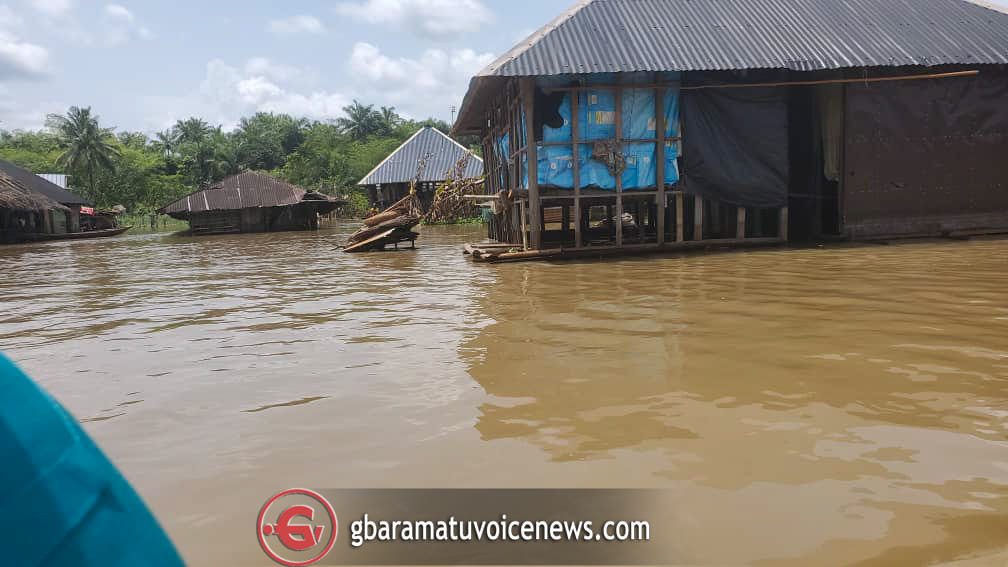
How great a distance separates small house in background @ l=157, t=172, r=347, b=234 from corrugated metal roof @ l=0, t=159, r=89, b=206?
7237mm

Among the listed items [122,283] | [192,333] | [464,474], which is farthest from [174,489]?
[122,283]

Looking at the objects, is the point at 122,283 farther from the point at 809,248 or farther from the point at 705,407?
the point at 809,248

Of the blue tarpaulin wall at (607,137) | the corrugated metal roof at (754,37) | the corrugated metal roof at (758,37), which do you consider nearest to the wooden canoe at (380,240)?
the corrugated metal roof at (754,37)

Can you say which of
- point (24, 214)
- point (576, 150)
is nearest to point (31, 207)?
point (24, 214)

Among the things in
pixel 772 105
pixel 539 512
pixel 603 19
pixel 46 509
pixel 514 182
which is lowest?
pixel 539 512

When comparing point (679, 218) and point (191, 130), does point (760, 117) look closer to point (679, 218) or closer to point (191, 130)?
point (679, 218)

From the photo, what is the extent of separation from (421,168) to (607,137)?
904 inches

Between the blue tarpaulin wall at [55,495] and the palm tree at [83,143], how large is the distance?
53009mm

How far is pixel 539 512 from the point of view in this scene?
242cm

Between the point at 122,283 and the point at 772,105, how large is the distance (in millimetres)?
11300

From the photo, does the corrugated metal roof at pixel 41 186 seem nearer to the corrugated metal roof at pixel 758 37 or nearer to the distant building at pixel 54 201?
the distant building at pixel 54 201

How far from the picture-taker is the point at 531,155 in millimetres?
11750

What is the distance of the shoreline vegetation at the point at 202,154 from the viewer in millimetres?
47094

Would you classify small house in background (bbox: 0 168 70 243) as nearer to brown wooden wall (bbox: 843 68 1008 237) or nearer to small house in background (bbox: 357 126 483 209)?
small house in background (bbox: 357 126 483 209)
